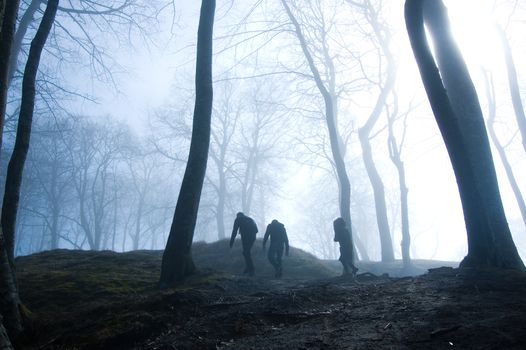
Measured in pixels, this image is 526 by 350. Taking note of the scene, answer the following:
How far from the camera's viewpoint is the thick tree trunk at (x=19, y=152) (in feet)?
17.8

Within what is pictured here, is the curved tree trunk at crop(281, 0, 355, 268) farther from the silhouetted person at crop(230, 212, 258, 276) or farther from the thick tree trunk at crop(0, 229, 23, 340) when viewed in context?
the thick tree trunk at crop(0, 229, 23, 340)

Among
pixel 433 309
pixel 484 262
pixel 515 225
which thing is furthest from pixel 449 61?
pixel 515 225

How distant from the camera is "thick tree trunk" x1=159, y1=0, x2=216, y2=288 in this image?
7310 millimetres

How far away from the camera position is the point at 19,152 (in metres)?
5.70

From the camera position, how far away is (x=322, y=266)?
13539mm

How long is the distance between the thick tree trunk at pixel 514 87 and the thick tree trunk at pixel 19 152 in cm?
2387

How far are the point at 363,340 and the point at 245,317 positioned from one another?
1.67m

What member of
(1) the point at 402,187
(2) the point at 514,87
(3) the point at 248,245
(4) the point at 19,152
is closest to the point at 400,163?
(1) the point at 402,187

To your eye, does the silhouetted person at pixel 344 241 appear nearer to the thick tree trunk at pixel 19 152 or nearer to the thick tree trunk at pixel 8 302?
the thick tree trunk at pixel 19 152

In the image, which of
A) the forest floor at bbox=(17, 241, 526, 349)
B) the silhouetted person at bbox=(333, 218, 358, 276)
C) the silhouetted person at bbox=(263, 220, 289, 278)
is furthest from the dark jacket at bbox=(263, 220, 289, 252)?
the forest floor at bbox=(17, 241, 526, 349)

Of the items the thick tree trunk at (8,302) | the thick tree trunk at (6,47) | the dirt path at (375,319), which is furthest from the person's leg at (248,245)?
the thick tree trunk at (6,47)

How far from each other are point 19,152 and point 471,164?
775 centimetres

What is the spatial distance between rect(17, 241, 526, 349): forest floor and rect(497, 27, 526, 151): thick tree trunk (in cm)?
1911

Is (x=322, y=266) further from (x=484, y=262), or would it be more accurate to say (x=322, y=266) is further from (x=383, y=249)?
(x=383, y=249)
